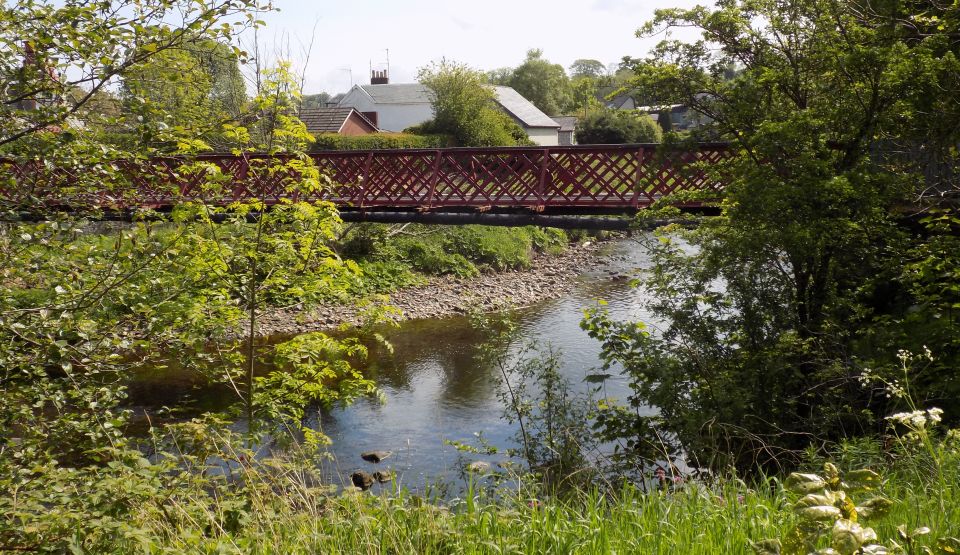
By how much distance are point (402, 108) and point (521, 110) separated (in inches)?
300

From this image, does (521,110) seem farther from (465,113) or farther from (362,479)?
(362,479)

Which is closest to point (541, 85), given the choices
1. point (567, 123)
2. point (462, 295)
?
point (567, 123)

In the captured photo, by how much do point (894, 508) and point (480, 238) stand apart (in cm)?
2140

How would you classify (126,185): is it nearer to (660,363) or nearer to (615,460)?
(615,460)

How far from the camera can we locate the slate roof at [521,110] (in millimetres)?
46750

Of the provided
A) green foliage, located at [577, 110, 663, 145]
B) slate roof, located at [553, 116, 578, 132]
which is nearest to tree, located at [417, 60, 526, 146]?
green foliage, located at [577, 110, 663, 145]

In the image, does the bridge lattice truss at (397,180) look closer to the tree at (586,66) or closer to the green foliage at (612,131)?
the green foliage at (612,131)

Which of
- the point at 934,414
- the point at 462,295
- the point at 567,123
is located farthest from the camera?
the point at 567,123

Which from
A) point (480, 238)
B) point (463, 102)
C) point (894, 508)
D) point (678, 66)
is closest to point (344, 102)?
point (463, 102)

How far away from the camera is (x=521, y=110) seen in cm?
4841

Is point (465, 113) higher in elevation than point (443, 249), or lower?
higher

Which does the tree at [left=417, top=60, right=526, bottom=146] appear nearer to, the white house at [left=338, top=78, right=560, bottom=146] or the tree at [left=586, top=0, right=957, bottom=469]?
the white house at [left=338, top=78, right=560, bottom=146]

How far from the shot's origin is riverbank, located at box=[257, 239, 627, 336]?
1669 centimetres

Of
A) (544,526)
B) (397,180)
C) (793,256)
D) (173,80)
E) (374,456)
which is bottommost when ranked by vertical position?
(374,456)
